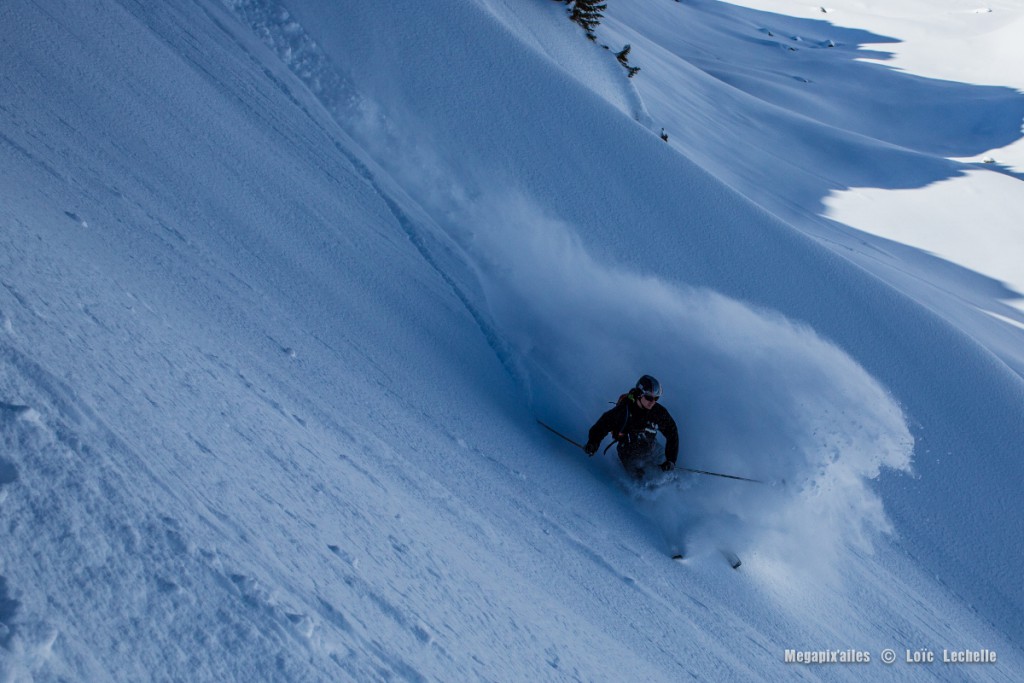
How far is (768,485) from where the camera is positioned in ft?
21.2

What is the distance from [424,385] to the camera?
19.5 feet

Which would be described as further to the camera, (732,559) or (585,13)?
(585,13)

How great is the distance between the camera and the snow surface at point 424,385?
10.1 ft

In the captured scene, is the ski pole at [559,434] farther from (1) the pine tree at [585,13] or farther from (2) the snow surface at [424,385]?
(1) the pine tree at [585,13]

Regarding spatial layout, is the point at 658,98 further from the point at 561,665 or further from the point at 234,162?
the point at 561,665

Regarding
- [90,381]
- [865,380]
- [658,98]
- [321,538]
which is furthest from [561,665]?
[658,98]

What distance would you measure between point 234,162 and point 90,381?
13.3 ft

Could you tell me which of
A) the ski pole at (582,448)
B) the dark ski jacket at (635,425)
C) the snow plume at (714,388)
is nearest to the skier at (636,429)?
the dark ski jacket at (635,425)

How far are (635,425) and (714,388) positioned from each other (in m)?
1.15

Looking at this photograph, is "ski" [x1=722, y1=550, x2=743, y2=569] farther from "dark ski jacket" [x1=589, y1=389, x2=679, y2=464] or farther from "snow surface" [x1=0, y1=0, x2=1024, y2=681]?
"dark ski jacket" [x1=589, y1=389, x2=679, y2=464]

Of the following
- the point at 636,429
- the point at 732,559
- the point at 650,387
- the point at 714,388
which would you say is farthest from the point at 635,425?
the point at 732,559

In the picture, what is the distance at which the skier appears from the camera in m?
6.22

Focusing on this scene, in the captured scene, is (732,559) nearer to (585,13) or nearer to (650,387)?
(650,387)

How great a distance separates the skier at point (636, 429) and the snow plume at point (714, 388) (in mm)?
320
